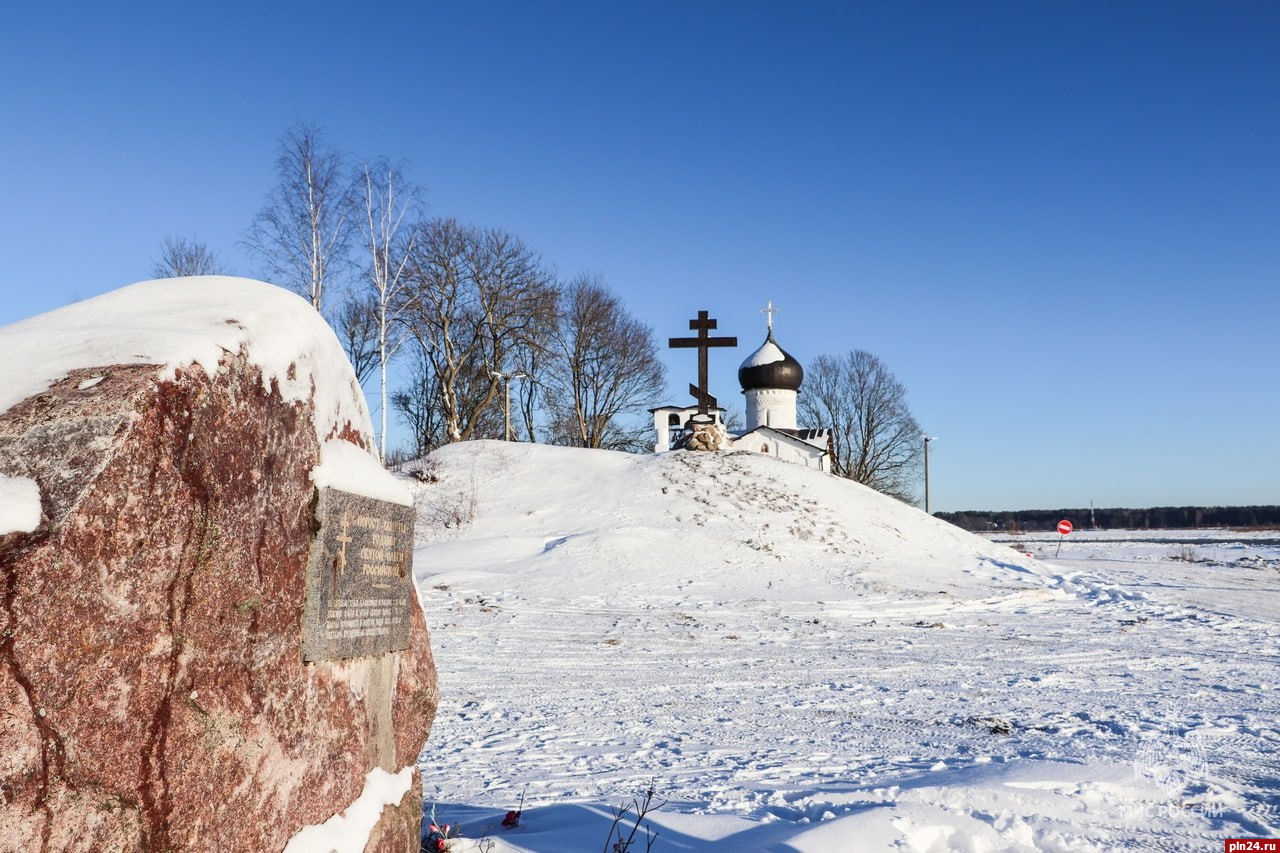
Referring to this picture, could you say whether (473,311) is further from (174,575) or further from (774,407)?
(174,575)

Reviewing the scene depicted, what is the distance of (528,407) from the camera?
44.4 meters

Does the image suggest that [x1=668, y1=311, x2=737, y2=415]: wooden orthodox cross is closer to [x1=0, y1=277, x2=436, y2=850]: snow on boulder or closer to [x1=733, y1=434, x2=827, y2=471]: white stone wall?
[x1=733, y1=434, x2=827, y2=471]: white stone wall

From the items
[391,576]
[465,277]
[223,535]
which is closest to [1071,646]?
[391,576]

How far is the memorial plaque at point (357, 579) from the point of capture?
3.13 metres

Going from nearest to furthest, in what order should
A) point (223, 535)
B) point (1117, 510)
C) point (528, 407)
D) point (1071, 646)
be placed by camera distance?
point (223, 535) → point (1071, 646) → point (528, 407) → point (1117, 510)

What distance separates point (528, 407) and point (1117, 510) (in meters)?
87.3

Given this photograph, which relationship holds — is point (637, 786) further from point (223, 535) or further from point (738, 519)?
point (738, 519)

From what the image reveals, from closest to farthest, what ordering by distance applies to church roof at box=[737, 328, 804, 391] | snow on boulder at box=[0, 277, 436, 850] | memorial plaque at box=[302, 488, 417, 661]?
snow on boulder at box=[0, 277, 436, 850], memorial plaque at box=[302, 488, 417, 661], church roof at box=[737, 328, 804, 391]

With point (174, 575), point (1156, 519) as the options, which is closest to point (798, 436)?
point (174, 575)

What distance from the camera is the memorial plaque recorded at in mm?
3131

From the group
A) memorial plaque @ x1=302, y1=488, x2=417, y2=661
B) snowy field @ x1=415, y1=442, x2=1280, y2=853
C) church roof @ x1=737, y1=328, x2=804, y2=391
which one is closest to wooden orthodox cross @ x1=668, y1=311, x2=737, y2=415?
snowy field @ x1=415, y1=442, x2=1280, y2=853

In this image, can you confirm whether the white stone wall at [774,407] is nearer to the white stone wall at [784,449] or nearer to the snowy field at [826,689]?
the white stone wall at [784,449]

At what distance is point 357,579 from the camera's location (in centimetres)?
341

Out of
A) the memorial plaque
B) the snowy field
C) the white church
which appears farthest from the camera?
the white church
